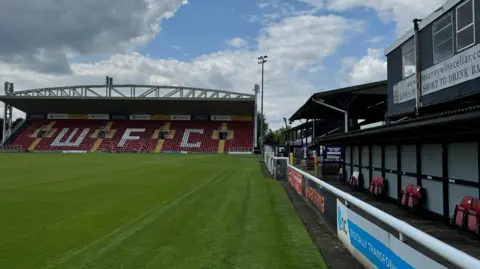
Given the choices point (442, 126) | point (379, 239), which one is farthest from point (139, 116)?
point (379, 239)

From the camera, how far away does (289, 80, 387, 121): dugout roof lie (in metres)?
23.6

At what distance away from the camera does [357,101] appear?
28.8 metres

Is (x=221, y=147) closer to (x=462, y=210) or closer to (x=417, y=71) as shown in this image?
(x=417, y=71)

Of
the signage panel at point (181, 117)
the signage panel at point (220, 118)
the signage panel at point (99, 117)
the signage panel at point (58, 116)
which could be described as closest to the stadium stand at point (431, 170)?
the signage panel at point (220, 118)

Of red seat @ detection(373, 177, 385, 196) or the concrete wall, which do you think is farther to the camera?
red seat @ detection(373, 177, 385, 196)

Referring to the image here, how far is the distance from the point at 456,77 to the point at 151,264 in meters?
8.57

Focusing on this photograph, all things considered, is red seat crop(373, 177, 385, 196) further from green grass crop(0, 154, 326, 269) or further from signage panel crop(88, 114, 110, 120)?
signage panel crop(88, 114, 110, 120)

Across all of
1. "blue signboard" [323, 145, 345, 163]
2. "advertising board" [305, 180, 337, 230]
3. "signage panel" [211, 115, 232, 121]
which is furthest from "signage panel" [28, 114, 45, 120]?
"advertising board" [305, 180, 337, 230]

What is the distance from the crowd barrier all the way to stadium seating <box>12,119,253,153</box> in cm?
5909

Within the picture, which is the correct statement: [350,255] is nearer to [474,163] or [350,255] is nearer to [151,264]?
[151,264]

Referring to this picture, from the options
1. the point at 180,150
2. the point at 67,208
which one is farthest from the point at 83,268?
the point at 180,150

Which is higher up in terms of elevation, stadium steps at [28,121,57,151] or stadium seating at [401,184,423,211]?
stadium steps at [28,121,57,151]

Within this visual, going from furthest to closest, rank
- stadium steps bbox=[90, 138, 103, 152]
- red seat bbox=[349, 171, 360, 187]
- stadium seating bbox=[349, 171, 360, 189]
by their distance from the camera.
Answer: stadium steps bbox=[90, 138, 103, 152] → red seat bbox=[349, 171, 360, 187] → stadium seating bbox=[349, 171, 360, 189]

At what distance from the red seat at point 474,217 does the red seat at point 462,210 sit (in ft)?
0.38
